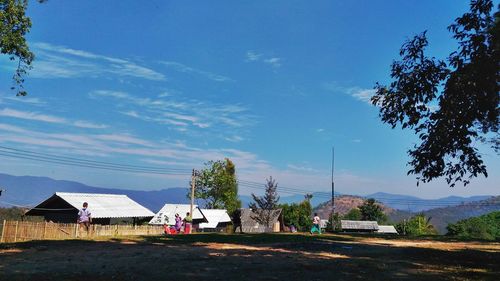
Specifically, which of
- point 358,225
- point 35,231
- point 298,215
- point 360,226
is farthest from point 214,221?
point 35,231

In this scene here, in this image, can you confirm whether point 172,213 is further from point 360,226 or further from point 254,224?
point 360,226

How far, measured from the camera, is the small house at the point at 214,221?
75.7 meters

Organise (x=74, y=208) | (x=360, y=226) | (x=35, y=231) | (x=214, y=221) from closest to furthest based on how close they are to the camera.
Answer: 1. (x=35, y=231)
2. (x=74, y=208)
3. (x=214, y=221)
4. (x=360, y=226)

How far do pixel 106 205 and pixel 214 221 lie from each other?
115ft

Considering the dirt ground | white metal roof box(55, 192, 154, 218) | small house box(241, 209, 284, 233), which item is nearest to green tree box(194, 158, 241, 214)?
small house box(241, 209, 284, 233)

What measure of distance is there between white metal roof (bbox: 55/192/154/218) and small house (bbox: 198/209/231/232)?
22.0 m

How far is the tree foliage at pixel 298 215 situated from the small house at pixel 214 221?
14.5 m

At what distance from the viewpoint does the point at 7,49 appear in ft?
66.6

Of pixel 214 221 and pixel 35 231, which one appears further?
pixel 214 221

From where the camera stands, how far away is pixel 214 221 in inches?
3162

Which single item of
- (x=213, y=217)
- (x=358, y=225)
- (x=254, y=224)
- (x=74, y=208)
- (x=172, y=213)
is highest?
(x=74, y=208)

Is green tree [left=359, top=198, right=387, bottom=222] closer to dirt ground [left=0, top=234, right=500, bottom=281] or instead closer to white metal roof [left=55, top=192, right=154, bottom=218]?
white metal roof [left=55, top=192, right=154, bottom=218]


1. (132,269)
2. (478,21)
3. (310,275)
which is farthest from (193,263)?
(478,21)

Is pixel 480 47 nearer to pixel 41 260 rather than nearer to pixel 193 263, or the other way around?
pixel 193 263
